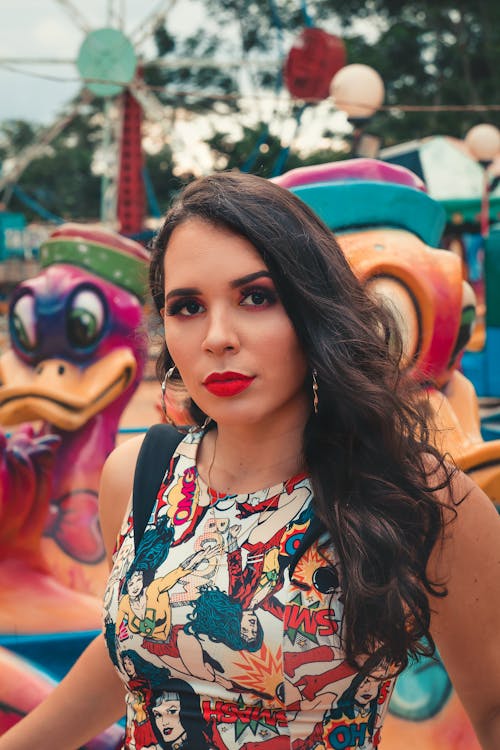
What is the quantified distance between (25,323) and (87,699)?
223 centimetres

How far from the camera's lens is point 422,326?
1.97 metres

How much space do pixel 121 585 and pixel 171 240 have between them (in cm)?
46

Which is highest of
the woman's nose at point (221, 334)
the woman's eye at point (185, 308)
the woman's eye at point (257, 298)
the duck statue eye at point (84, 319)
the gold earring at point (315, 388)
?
the duck statue eye at point (84, 319)

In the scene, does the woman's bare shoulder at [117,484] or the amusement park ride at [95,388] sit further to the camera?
the amusement park ride at [95,388]

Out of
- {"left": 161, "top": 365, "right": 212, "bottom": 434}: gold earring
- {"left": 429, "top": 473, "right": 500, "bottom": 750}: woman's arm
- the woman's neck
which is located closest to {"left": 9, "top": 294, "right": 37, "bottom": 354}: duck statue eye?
{"left": 161, "top": 365, "right": 212, "bottom": 434}: gold earring

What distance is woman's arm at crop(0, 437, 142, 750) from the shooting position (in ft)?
3.77

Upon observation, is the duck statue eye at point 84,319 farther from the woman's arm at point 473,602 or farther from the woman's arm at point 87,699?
the woman's arm at point 473,602

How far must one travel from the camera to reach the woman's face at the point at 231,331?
1053 millimetres

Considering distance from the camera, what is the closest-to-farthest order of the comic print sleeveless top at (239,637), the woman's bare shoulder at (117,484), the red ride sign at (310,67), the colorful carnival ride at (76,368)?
the comic print sleeveless top at (239,637)
the woman's bare shoulder at (117,484)
the colorful carnival ride at (76,368)
the red ride sign at (310,67)

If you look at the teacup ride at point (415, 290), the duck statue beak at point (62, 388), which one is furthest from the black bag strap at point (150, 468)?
the duck statue beak at point (62, 388)

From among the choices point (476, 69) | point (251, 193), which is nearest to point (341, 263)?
point (251, 193)

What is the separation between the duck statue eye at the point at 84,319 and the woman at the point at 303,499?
2086 mm

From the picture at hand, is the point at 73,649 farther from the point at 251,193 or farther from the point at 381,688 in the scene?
the point at 251,193

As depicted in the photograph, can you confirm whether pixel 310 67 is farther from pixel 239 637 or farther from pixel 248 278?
pixel 239 637
